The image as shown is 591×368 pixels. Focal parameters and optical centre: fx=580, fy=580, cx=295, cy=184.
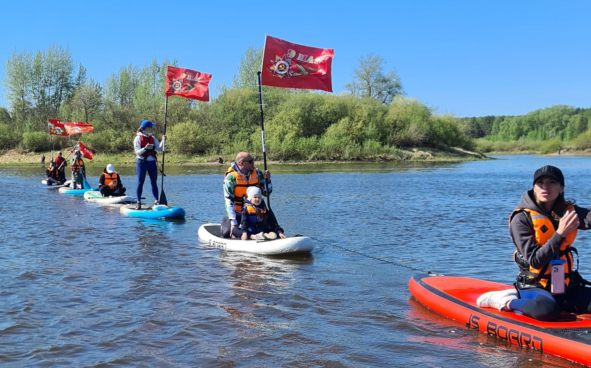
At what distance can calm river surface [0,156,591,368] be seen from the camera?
583 centimetres

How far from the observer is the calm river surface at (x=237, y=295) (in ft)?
19.1

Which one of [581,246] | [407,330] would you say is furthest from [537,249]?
[581,246]

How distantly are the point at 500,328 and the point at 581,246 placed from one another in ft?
21.9


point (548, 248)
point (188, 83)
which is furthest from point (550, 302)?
point (188, 83)

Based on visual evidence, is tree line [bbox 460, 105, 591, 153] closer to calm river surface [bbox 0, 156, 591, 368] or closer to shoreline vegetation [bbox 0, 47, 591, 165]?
shoreline vegetation [bbox 0, 47, 591, 165]

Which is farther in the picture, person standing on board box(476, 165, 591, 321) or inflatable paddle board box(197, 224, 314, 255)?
inflatable paddle board box(197, 224, 314, 255)

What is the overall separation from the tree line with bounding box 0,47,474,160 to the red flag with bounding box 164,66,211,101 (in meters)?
46.4

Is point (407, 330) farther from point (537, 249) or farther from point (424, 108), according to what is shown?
point (424, 108)

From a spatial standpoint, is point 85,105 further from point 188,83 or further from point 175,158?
point 188,83

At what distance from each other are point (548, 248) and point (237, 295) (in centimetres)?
420

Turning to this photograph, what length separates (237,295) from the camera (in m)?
8.06

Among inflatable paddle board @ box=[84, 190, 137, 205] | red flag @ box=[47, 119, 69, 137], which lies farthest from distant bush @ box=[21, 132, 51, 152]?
inflatable paddle board @ box=[84, 190, 137, 205]

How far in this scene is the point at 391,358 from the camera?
5.72 meters

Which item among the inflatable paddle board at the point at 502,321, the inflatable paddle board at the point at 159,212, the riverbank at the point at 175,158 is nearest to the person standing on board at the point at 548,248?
the inflatable paddle board at the point at 502,321
